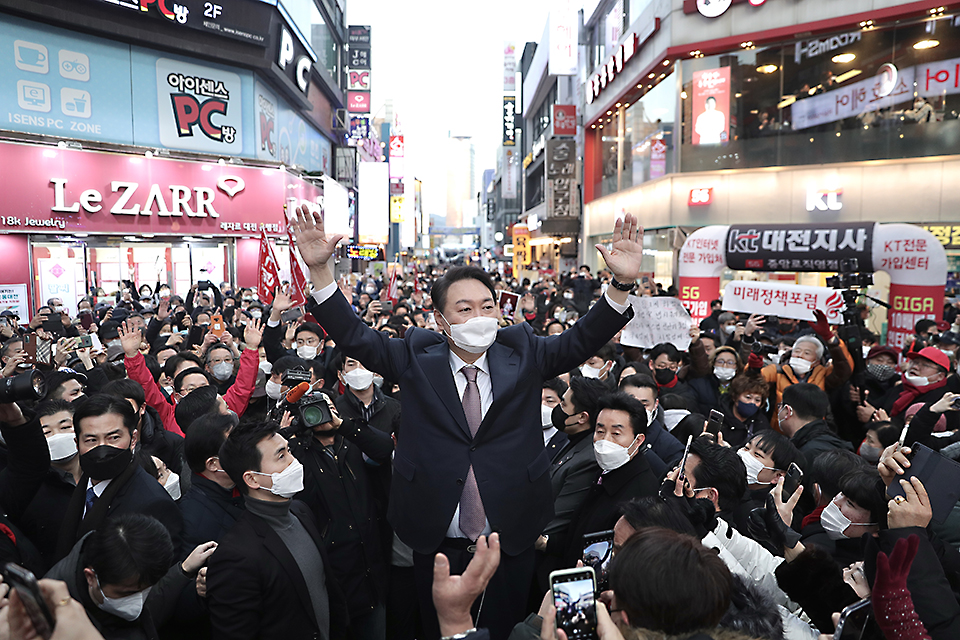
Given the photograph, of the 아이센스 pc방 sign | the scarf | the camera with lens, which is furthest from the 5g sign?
the scarf

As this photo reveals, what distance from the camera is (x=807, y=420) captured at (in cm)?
493

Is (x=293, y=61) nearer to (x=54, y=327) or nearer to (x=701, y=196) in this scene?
(x=701, y=196)

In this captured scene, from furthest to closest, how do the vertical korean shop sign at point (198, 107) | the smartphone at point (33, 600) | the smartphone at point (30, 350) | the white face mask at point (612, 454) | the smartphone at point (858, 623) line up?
the vertical korean shop sign at point (198, 107) → the smartphone at point (30, 350) → the white face mask at point (612, 454) → the smartphone at point (858, 623) → the smartphone at point (33, 600)

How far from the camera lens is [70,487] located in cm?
363

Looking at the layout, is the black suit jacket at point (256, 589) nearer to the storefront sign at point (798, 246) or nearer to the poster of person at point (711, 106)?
the storefront sign at point (798, 246)

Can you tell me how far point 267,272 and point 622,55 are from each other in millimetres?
18419

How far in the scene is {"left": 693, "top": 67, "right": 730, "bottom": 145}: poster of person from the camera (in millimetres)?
18406

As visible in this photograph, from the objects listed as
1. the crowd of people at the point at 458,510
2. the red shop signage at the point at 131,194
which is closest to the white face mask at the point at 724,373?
the crowd of people at the point at 458,510

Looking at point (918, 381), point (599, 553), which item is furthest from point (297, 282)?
point (918, 381)

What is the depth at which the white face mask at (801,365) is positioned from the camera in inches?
260

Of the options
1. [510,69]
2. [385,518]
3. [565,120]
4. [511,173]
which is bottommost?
[385,518]

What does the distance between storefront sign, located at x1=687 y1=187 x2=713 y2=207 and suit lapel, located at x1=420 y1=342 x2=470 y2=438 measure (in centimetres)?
1794

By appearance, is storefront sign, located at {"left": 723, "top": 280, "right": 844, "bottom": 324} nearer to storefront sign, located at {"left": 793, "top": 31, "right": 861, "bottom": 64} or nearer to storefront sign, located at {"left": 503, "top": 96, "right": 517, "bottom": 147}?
storefront sign, located at {"left": 793, "top": 31, "right": 861, "bottom": 64}

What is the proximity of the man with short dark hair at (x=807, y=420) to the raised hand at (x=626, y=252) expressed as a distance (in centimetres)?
274
